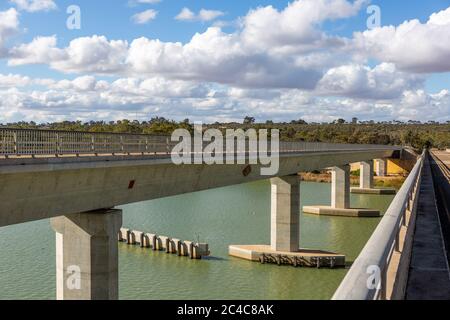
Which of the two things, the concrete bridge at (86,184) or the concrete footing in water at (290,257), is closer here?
the concrete bridge at (86,184)

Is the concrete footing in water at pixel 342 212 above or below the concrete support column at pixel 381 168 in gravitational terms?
below

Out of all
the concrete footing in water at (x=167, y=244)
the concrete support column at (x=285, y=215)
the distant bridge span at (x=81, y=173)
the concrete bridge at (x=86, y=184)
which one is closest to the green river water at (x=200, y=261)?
the concrete footing in water at (x=167, y=244)

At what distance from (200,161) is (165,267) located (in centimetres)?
1098

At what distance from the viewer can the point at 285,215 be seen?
4019 centimetres

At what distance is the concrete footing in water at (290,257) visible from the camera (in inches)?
1393

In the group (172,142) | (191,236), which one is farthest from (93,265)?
(191,236)

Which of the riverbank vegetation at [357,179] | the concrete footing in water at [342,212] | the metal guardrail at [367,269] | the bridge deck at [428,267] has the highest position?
the metal guardrail at [367,269]

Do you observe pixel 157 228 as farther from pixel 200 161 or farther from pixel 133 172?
pixel 133 172

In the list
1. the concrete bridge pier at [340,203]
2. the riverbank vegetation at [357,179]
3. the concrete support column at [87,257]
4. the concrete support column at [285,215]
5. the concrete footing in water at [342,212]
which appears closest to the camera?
the concrete support column at [87,257]

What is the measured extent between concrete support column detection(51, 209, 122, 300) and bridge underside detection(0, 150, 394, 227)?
0.89 metres

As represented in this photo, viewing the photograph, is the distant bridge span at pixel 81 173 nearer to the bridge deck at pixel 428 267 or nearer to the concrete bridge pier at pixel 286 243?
the bridge deck at pixel 428 267

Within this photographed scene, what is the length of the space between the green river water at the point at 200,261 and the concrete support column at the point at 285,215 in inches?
121

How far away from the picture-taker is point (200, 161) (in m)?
25.6
